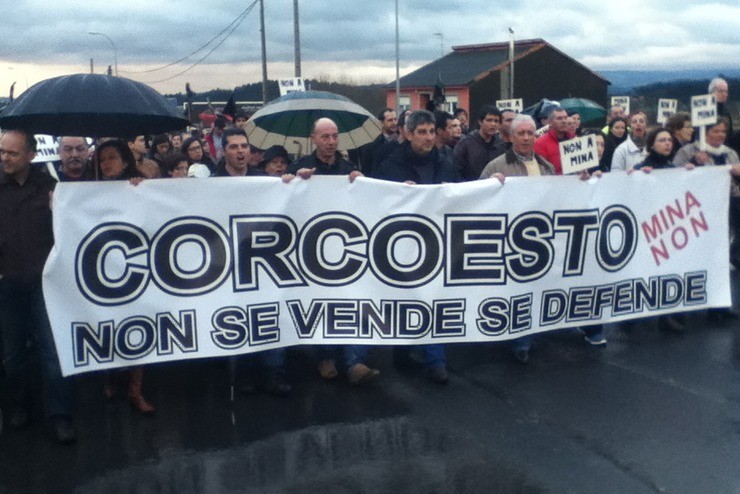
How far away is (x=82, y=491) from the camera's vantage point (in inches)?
170

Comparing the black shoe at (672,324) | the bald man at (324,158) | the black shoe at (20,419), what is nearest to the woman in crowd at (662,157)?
the black shoe at (672,324)

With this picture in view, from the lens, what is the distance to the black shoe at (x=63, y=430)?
16.0ft

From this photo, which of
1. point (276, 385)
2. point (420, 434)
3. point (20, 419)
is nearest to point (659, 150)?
point (420, 434)

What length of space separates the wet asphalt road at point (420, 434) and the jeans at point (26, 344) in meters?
0.24

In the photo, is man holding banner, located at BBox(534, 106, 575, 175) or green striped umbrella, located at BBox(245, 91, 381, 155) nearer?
man holding banner, located at BBox(534, 106, 575, 175)

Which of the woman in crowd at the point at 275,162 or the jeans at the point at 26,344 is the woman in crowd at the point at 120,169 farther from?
the woman in crowd at the point at 275,162

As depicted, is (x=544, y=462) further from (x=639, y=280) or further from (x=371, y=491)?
(x=639, y=280)

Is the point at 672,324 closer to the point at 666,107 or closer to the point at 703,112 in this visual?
the point at 703,112

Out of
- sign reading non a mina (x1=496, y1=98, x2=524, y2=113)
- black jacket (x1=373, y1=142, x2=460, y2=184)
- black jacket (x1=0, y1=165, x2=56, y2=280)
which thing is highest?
sign reading non a mina (x1=496, y1=98, x2=524, y2=113)

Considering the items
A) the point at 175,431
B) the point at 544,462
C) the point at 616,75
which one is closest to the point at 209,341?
the point at 175,431

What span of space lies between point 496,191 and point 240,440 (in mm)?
2326

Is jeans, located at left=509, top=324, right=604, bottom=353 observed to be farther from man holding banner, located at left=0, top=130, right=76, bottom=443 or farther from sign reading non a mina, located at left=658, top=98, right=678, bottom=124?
sign reading non a mina, located at left=658, top=98, right=678, bottom=124

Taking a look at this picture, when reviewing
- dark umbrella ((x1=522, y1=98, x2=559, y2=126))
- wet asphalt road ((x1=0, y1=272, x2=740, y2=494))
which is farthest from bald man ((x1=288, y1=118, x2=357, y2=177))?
dark umbrella ((x1=522, y1=98, x2=559, y2=126))

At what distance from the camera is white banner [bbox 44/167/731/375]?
511 centimetres
